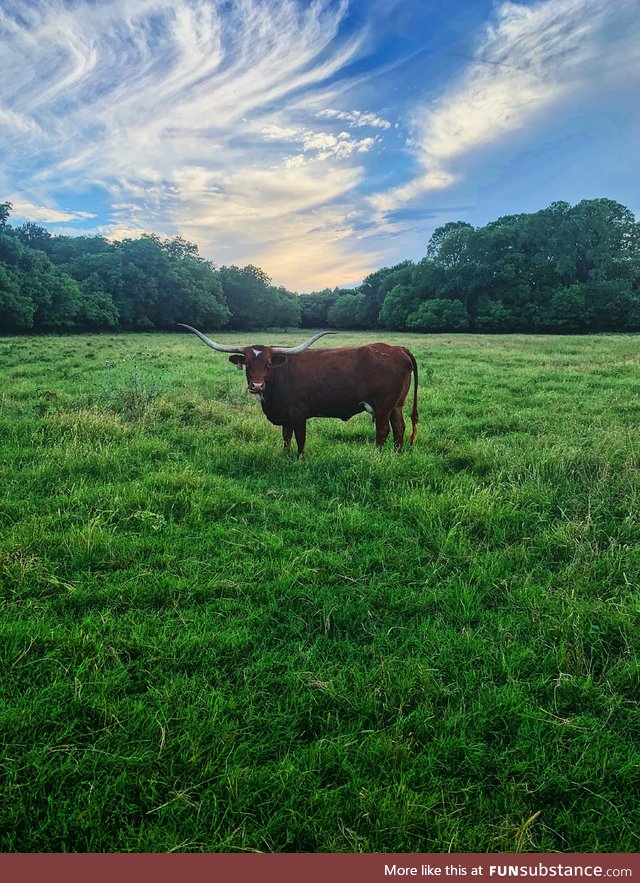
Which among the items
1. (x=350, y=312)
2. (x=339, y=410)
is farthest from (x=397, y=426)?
(x=350, y=312)

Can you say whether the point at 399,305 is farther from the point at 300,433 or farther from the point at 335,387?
the point at 300,433

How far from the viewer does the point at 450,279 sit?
203ft

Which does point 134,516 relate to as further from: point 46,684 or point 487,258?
point 487,258

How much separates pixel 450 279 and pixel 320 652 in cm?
6649

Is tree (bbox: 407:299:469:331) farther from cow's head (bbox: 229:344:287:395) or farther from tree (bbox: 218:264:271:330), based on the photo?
cow's head (bbox: 229:344:287:395)

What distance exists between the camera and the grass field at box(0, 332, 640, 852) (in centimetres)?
183

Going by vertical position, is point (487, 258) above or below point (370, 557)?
above

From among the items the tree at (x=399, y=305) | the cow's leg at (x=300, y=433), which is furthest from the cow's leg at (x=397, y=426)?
the tree at (x=399, y=305)

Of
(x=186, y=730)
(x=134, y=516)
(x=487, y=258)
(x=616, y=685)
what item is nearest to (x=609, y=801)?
(x=616, y=685)

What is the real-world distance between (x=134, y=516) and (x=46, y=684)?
206 cm

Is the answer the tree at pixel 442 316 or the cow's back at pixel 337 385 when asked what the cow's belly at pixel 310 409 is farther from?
the tree at pixel 442 316

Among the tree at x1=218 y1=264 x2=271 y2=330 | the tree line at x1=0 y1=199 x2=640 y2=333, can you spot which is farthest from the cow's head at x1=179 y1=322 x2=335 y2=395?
the tree at x1=218 y1=264 x2=271 y2=330

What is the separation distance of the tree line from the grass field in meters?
41.6

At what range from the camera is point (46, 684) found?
2.38 m
